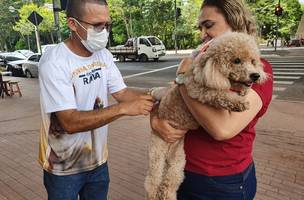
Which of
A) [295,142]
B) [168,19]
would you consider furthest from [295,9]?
[295,142]

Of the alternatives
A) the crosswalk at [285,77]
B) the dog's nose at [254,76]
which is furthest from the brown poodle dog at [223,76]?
the crosswalk at [285,77]

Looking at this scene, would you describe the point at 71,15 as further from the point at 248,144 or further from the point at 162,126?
the point at 248,144

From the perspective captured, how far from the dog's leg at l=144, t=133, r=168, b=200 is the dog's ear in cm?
65

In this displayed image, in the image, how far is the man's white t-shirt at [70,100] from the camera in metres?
2.23

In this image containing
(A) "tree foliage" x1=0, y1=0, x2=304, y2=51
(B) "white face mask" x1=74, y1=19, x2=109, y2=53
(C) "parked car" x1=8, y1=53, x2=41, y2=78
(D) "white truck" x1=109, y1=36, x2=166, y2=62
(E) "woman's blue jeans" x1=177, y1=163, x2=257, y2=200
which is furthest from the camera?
(A) "tree foliage" x1=0, y1=0, x2=304, y2=51

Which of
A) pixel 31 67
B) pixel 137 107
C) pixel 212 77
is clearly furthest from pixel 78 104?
pixel 31 67

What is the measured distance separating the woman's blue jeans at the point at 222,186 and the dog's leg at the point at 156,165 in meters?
0.25

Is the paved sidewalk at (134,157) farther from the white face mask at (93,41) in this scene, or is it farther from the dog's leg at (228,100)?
the dog's leg at (228,100)

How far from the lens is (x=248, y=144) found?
2.04 metres

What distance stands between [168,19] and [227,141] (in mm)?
42038

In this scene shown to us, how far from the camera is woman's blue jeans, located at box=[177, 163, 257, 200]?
6.56ft

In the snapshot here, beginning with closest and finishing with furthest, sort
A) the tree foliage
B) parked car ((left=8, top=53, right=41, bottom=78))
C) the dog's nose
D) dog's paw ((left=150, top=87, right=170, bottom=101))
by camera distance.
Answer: the dog's nose < dog's paw ((left=150, top=87, right=170, bottom=101)) < parked car ((left=8, top=53, right=41, bottom=78)) < the tree foliage

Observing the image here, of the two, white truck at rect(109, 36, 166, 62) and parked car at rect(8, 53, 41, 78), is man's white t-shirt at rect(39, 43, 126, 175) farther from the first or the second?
white truck at rect(109, 36, 166, 62)

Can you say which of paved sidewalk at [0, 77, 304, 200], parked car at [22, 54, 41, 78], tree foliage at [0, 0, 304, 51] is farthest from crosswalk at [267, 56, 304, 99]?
tree foliage at [0, 0, 304, 51]
